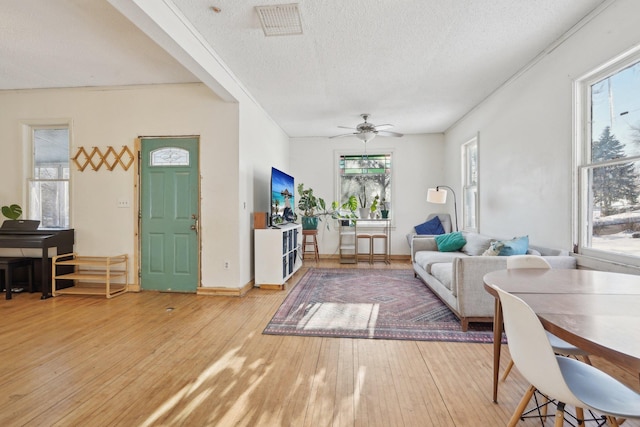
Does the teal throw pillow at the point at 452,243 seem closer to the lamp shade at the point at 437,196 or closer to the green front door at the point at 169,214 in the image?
the lamp shade at the point at 437,196

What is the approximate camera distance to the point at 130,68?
137 inches

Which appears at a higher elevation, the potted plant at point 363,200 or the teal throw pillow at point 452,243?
the potted plant at point 363,200

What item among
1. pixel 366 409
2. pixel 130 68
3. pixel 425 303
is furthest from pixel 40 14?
pixel 425 303

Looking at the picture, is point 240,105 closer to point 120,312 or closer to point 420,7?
point 420,7

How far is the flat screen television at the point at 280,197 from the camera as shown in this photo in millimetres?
4492

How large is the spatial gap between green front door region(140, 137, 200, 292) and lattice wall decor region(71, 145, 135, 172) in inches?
8.1

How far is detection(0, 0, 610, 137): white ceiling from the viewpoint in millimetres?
2426

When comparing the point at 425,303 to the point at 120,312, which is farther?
the point at 425,303

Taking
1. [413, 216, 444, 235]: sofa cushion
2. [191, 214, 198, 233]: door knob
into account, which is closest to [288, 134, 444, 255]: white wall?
[413, 216, 444, 235]: sofa cushion

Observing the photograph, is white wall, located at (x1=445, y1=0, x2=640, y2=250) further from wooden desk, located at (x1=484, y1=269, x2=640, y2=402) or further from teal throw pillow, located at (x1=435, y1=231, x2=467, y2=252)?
wooden desk, located at (x1=484, y1=269, x2=640, y2=402)

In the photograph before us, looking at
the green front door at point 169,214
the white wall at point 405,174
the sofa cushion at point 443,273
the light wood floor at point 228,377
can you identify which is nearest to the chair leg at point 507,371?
the light wood floor at point 228,377

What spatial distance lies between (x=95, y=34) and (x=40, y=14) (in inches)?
14.5

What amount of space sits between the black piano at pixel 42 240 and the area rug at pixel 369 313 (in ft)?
9.51

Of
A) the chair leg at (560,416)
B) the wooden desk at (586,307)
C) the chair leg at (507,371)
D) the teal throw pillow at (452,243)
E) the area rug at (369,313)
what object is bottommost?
the area rug at (369,313)
